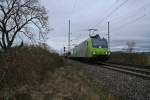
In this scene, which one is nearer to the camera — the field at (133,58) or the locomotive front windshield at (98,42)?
the locomotive front windshield at (98,42)

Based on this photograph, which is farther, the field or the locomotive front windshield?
the field

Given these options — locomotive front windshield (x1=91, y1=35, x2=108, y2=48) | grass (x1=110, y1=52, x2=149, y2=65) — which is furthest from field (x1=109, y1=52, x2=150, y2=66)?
locomotive front windshield (x1=91, y1=35, x2=108, y2=48)

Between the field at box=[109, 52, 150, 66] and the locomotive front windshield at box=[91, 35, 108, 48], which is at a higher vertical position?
the locomotive front windshield at box=[91, 35, 108, 48]

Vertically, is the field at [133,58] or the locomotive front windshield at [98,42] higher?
the locomotive front windshield at [98,42]

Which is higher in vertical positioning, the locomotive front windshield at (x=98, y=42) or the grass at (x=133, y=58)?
the locomotive front windshield at (x=98, y=42)

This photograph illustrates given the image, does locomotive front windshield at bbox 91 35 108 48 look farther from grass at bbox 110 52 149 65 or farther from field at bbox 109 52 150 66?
grass at bbox 110 52 149 65

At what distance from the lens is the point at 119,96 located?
8.91m

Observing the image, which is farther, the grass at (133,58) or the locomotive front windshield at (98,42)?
the grass at (133,58)

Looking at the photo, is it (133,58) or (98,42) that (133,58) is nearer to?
(133,58)

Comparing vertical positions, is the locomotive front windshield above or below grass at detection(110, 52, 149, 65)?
above

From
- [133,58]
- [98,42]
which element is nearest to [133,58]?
[133,58]

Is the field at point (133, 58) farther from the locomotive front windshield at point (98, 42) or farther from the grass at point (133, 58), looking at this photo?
the locomotive front windshield at point (98, 42)

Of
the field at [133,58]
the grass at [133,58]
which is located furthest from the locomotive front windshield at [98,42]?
the grass at [133,58]

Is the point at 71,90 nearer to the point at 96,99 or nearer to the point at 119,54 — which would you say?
the point at 96,99
